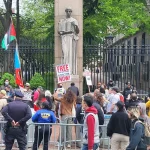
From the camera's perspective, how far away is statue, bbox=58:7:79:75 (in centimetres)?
2420

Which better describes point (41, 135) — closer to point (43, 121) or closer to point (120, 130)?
point (43, 121)

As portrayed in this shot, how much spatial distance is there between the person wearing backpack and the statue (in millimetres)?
13956

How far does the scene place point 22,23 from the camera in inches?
1852

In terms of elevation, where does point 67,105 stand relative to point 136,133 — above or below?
above

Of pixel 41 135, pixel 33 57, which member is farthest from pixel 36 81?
pixel 41 135

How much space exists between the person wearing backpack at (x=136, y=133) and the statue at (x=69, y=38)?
13956 millimetres

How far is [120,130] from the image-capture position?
11062mm

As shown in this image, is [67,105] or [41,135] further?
[67,105]

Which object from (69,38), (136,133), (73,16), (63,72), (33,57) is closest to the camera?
(136,133)

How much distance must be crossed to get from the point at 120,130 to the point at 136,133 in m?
0.85

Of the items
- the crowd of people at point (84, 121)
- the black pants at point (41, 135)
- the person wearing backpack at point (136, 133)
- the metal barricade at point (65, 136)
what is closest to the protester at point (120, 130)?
the crowd of people at point (84, 121)

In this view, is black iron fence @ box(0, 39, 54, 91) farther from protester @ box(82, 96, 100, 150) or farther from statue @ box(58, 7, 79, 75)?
protester @ box(82, 96, 100, 150)

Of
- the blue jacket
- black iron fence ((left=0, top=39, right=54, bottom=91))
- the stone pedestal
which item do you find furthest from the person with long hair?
black iron fence ((left=0, top=39, right=54, bottom=91))

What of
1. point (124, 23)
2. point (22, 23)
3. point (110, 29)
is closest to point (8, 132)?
point (124, 23)
